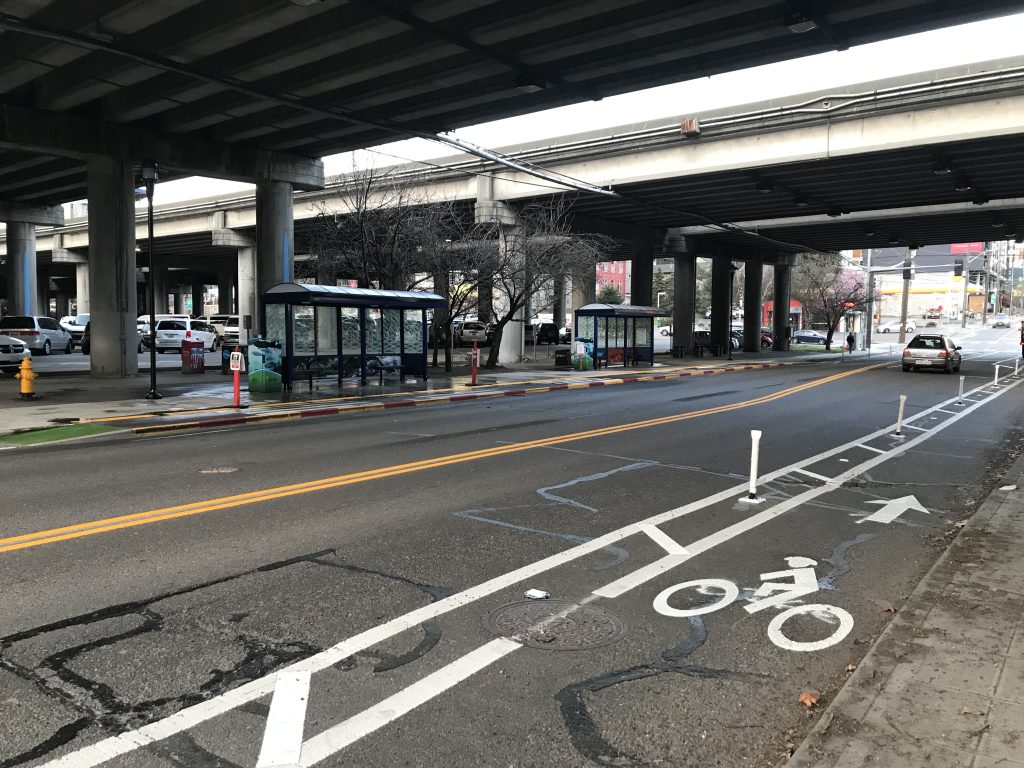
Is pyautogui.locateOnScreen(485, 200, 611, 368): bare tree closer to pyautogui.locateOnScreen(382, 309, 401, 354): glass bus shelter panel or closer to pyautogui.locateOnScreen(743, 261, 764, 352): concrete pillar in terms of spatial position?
pyautogui.locateOnScreen(382, 309, 401, 354): glass bus shelter panel

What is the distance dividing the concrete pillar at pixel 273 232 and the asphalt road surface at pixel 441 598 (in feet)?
55.9

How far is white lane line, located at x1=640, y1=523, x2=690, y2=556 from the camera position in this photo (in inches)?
256

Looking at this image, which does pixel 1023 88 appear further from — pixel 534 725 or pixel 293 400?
pixel 534 725

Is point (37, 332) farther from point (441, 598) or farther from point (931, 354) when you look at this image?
point (931, 354)

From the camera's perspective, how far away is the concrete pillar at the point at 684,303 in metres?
47.5

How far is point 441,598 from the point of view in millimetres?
5230

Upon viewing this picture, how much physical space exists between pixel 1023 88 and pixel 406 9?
18470mm

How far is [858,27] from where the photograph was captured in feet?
48.6

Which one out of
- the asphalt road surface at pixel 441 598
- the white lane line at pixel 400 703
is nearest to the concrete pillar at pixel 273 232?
the asphalt road surface at pixel 441 598

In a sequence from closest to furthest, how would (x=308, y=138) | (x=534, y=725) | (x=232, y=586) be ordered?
(x=534, y=725)
(x=232, y=586)
(x=308, y=138)

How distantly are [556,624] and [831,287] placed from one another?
219 feet

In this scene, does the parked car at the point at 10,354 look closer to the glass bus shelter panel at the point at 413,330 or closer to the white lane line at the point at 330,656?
the glass bus shelter panel at the point at 413,330

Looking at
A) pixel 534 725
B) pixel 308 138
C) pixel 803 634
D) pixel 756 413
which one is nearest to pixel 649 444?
pixel 756 413

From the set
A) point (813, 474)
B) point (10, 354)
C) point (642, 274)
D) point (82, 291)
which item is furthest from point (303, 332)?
point (82, 291)
